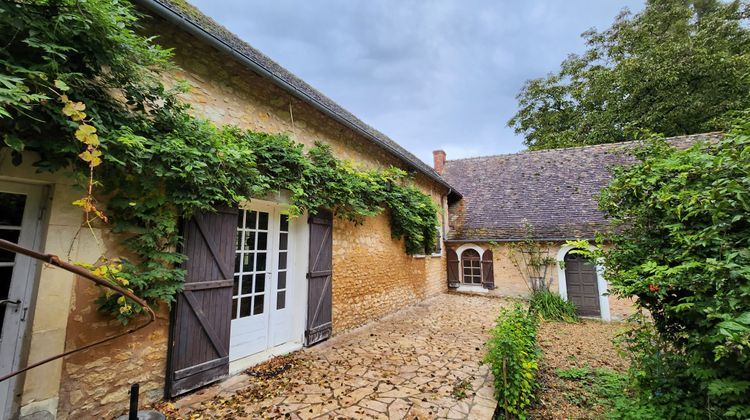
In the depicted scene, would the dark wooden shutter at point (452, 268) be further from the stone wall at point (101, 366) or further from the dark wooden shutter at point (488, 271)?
the stone wall at point (101, 366)

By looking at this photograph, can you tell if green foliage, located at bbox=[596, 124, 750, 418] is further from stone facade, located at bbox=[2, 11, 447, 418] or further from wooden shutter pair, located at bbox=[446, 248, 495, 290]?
wooden shutter pair, located at bbox=[446, 248, 495, 290]

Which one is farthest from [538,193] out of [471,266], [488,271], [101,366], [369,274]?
[101,366]

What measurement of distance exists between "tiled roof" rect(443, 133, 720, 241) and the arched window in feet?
2.17

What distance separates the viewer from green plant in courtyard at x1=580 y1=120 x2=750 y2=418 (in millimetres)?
1922

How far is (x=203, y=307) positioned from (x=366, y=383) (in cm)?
219

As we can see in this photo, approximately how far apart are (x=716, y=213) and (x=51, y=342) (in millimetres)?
5160

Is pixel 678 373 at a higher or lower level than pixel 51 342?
lower

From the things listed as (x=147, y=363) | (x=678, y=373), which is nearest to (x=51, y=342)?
(x=147, y=363)

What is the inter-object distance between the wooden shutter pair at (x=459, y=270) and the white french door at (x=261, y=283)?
7755mm

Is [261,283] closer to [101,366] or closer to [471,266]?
[101,366]

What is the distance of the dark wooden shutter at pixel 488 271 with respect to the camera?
1036cm

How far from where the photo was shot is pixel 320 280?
5.12 metres

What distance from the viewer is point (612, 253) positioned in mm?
3186

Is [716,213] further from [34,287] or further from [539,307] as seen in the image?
[539,307]
